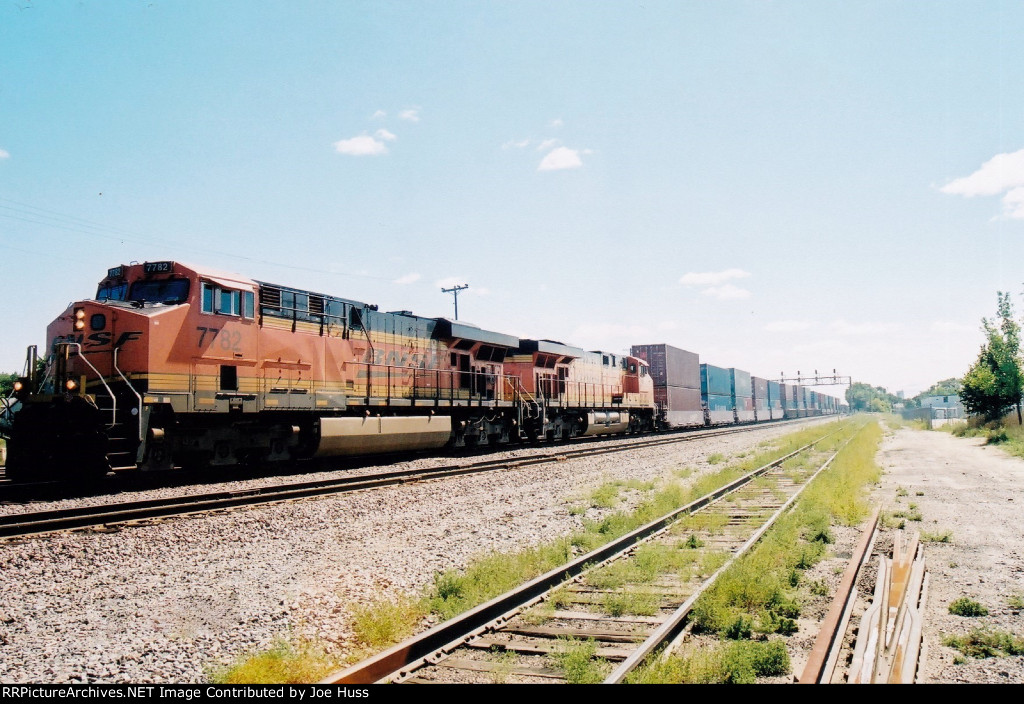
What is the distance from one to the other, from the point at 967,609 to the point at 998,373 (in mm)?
35059

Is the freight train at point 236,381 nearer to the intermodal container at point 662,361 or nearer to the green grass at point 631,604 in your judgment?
the green grass at point 631,604

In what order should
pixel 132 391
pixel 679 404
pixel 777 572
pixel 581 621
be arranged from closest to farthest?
pixel 581 621, pixel 777 572, pixel 132 391, pixel 679 404

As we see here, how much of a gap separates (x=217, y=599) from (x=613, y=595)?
3.46 metres

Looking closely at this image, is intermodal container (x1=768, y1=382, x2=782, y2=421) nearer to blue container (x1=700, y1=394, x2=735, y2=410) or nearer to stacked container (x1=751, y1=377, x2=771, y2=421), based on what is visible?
stacked container (x1=751, y1=377, x2=771, y2=421)

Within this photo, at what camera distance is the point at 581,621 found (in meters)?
5.32

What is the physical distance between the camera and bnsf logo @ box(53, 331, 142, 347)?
37.8 feet

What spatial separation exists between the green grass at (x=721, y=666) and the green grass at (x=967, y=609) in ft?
7.03

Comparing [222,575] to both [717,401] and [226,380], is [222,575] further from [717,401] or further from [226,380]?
[717,401]

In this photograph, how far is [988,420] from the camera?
37000 mm

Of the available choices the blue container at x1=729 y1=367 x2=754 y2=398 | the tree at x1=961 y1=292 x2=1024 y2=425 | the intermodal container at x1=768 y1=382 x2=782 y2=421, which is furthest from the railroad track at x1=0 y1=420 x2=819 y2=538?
the intermodal container at x1=768 y1=382 x2=782 y2=421

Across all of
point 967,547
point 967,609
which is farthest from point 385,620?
point 967,547
